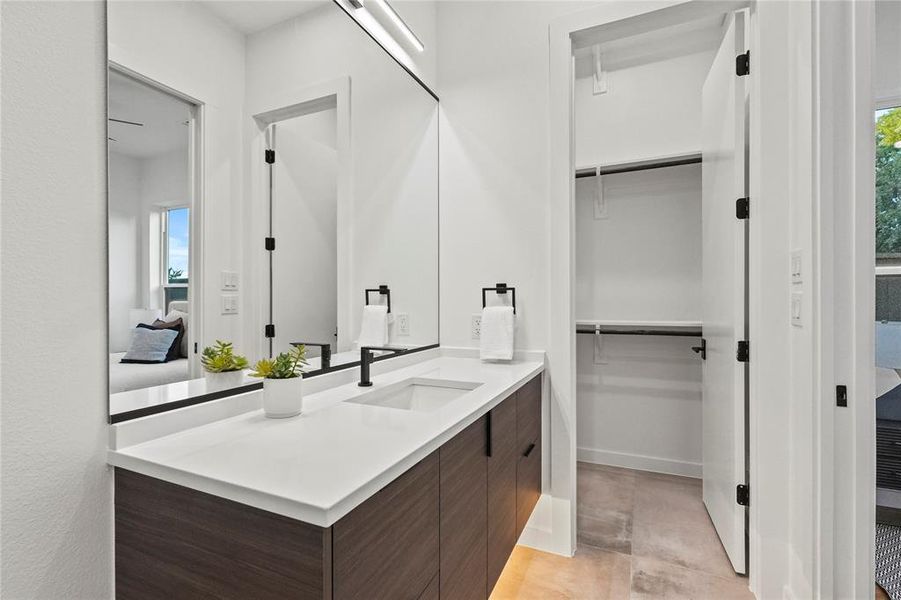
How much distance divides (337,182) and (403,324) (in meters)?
0.69

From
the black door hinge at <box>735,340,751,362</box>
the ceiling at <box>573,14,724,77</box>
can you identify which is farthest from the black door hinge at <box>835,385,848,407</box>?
the ceiling at <box>573,14,724,77</box>

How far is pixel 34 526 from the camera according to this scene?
0.76 metres

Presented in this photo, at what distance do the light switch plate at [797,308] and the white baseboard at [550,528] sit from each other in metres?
1.15

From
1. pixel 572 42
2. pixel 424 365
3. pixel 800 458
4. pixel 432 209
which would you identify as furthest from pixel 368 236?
pixel 800 458

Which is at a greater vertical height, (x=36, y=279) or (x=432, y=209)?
(x=432, y=209)

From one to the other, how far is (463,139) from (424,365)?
1.13m

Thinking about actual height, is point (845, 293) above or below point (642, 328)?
above

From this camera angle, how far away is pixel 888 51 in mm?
1216

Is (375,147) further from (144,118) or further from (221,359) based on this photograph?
(221,359)

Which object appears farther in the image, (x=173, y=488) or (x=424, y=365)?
(x=424, y=365)

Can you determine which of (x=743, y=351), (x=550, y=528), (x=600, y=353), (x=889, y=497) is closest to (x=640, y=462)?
(x=600, y=353)

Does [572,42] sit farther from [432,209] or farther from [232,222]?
[232,222]

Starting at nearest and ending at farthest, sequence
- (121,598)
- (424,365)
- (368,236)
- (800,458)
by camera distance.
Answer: (121,598) → (800,458) → (368,236) → (424,365)

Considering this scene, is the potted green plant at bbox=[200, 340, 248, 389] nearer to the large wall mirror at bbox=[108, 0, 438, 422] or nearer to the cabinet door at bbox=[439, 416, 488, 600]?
the large wall mirror at bbox=[108, 0, 438, 422]
